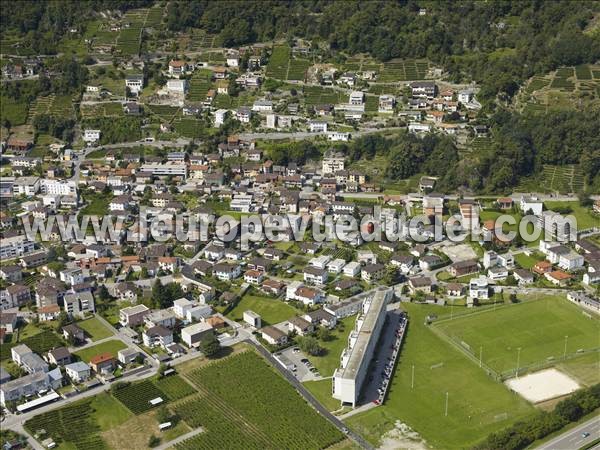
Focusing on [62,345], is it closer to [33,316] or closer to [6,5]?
[33,316]

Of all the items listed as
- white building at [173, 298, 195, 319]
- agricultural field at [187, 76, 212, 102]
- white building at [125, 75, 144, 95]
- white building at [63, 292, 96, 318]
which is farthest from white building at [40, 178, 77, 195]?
white building at [173, 298, 195, 319]

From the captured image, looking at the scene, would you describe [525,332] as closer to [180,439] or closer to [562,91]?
[180,439]

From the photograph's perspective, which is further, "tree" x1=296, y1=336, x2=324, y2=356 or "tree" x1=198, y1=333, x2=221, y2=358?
"tree" x1=296, y1=336, x2=324, y2=356

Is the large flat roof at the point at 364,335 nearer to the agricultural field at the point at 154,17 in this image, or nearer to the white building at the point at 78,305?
the white building at the point at 78,305

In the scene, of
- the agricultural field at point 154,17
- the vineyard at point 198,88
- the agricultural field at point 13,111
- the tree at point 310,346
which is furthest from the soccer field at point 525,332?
the agricultural field at point 154,17

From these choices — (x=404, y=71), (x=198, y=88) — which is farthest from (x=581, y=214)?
(x=198, y=88)

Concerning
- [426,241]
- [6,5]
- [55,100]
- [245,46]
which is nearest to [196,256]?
[426,241]

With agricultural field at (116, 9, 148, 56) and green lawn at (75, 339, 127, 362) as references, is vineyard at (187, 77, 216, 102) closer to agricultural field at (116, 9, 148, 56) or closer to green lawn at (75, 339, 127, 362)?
agricultural field at (116, 9, 148, 56)
